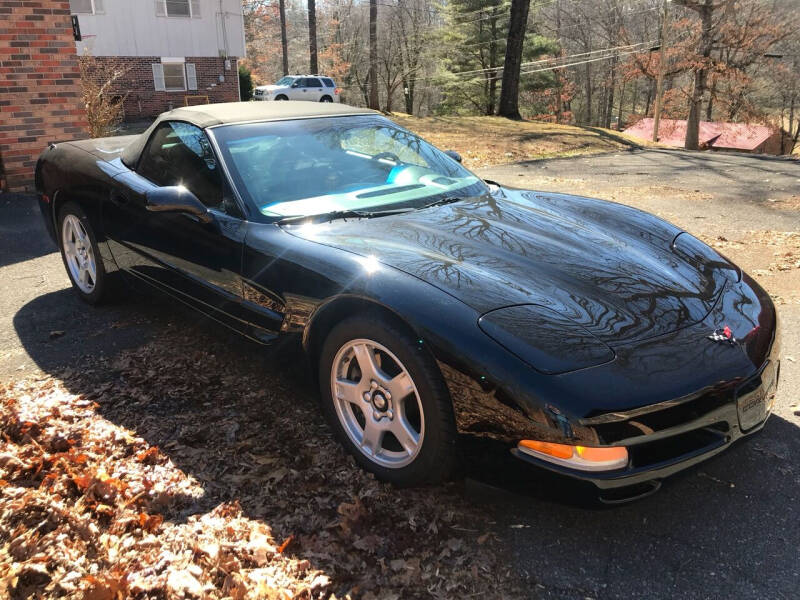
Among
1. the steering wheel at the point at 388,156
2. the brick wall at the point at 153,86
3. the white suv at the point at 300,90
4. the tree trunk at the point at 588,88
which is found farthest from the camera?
the tree trunk at the point at 588,88

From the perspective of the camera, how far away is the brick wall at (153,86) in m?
27.4

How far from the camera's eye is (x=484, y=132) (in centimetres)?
1717

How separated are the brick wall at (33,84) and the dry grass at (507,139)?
21.2ft

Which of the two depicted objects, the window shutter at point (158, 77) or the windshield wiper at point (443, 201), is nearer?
the windshield wiper at point (443, 201)

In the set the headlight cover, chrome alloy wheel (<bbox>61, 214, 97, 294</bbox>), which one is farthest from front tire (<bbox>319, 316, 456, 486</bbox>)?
chrome alloy wheel (<bbox>61, 214, 97, 294</bbox>)

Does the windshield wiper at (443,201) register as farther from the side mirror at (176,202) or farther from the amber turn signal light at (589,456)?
the amber turn signal light at (589,456)

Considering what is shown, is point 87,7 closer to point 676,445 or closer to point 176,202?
point 176,202

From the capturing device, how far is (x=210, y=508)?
2566 millimetres

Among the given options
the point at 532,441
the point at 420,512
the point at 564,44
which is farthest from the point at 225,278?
the point at 564,44

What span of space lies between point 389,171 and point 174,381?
1650 millimetres

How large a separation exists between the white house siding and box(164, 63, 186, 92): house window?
1.80 ft

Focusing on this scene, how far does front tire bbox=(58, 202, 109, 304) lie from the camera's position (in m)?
4.45

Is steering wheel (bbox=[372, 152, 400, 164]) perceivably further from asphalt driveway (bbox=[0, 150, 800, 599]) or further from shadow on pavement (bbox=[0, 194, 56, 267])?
shadow on pavement (bbox=[0, 194, 56, 267])

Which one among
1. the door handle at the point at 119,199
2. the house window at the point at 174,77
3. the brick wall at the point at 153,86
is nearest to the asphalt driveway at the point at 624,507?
the door handle at the point at 119,199
